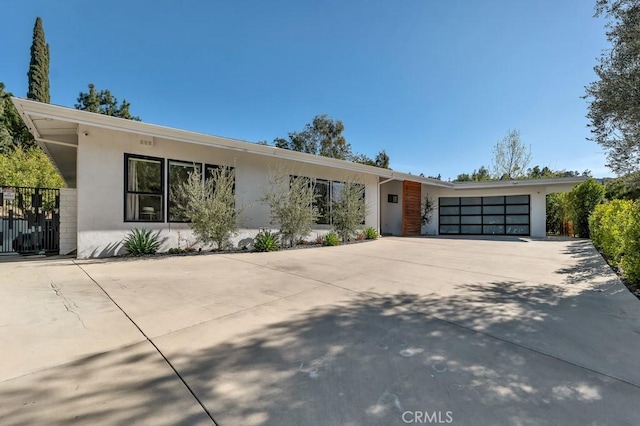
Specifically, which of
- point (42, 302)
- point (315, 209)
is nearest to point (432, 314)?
point (42, 302)

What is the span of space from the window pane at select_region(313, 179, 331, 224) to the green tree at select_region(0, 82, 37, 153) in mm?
23003

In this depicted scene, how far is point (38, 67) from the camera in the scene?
24453 millimetres

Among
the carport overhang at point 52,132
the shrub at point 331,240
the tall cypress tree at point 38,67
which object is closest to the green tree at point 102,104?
the tall cypress tree at point 38,67

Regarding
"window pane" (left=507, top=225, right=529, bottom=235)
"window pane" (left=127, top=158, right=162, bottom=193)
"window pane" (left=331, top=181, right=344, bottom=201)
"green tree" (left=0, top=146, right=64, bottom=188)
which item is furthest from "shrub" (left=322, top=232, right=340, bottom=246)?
"green tree" (left=0, top=146, right=64, bottom=188)

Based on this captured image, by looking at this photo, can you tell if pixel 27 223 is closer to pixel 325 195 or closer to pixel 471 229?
pixel 325 195

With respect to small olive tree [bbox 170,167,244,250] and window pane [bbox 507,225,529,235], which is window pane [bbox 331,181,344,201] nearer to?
small olive tree [bbox 170,167,244,250]

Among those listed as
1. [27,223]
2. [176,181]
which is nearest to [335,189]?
[176,181]

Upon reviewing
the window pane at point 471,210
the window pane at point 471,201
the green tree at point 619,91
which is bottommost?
the window pane at point 471,210

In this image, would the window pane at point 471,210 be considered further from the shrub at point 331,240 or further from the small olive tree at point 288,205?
the small olive tree at point 288,205

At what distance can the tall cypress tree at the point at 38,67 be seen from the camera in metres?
24.3

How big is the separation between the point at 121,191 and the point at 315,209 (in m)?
5.63

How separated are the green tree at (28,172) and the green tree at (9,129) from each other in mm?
5071

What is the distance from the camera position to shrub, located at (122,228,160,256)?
23.2 ft

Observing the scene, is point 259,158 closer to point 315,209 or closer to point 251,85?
point 315,209
